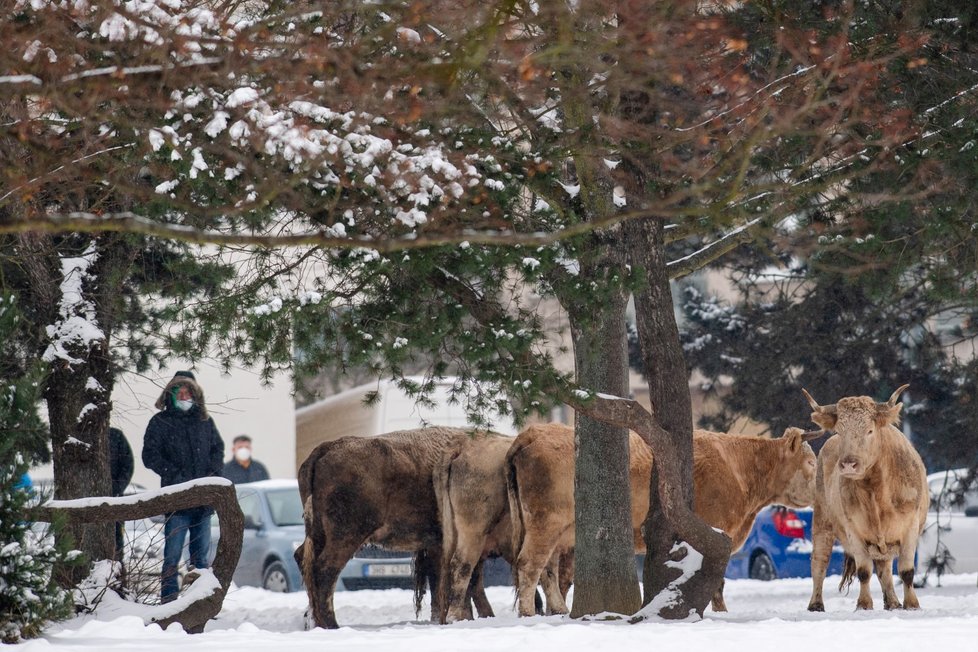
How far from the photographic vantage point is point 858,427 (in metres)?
13.1

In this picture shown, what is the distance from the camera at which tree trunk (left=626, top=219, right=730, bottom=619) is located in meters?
11.2

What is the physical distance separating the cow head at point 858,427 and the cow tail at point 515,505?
2.77 metres

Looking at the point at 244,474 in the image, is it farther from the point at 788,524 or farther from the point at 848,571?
the point at 848,571

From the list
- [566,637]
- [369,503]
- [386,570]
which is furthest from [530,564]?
[386,570]

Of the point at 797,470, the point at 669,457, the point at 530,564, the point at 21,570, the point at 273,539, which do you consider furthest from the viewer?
the point at 273,539

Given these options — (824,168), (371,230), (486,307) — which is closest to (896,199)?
(824,168)

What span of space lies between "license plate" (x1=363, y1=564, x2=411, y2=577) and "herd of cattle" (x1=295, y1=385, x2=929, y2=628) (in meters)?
3.91

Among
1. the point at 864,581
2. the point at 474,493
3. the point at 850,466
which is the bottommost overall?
the point at 864,581

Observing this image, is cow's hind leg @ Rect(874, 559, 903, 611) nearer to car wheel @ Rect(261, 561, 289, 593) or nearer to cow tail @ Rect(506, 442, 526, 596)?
cow tail @ Rect(506, 442, 526, 596)

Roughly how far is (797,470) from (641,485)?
222cm

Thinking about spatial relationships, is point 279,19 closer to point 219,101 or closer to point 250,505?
point 219,101

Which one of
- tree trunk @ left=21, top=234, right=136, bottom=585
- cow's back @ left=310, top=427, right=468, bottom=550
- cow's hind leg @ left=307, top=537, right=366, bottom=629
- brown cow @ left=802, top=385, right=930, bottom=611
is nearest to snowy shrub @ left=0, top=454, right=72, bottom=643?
tree trunk @ left=21, top=234, right=136, bottom=585

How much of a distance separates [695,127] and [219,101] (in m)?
3.64

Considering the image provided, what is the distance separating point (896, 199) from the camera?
11.6 m
